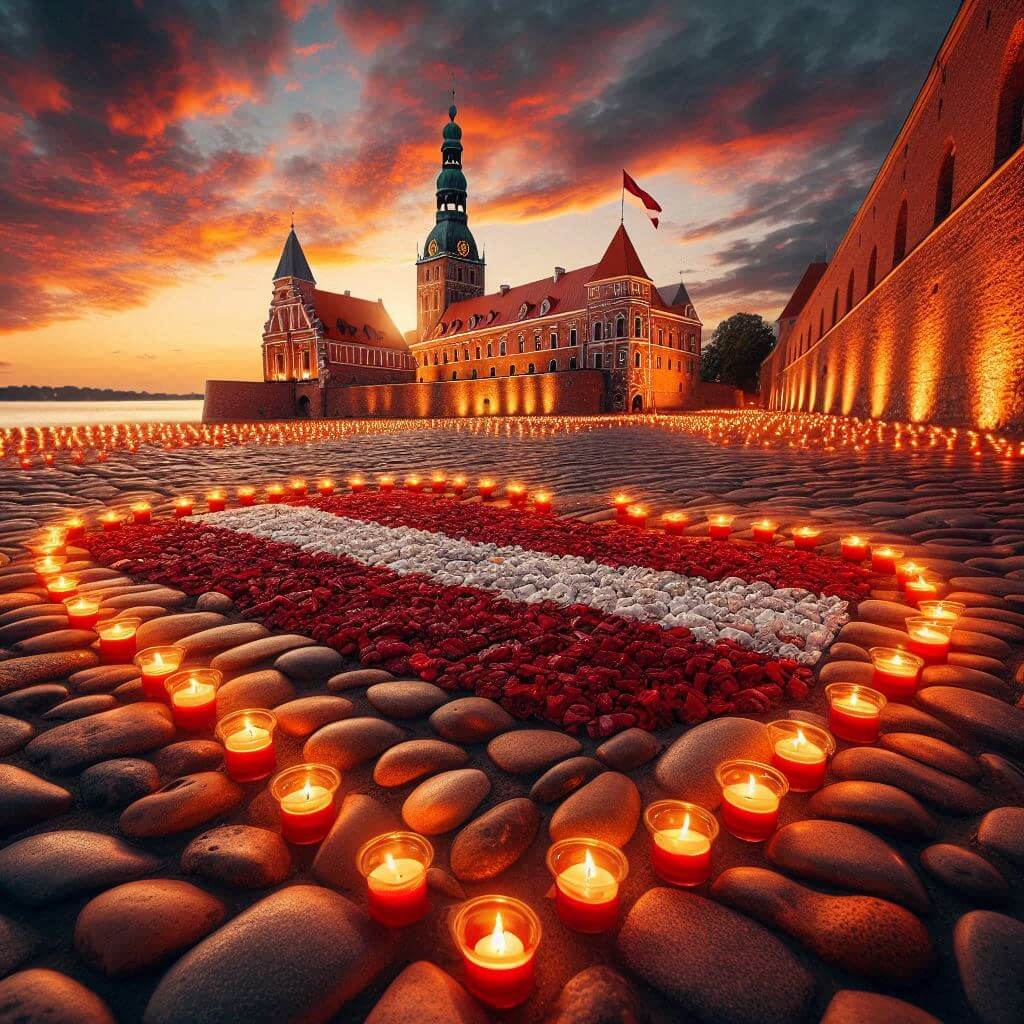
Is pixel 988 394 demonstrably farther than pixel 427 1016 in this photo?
Yes

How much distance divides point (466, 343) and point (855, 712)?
61.2m

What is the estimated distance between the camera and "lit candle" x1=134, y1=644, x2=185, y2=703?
2471mm

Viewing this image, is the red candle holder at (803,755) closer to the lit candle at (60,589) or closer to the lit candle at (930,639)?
the lit candle at (930,639)

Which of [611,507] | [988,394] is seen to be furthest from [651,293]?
[611,507]

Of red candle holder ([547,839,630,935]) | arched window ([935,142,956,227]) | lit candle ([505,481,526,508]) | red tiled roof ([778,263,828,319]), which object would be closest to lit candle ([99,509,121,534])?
lit candle ([505,481,526,508])

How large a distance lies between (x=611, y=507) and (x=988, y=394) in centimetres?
1104

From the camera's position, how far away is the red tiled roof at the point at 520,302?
51.9 metres

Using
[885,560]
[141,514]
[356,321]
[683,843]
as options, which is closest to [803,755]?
[683,843]

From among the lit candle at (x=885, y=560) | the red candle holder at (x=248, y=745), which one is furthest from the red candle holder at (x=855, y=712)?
the lit candle at (x=885, y=560)

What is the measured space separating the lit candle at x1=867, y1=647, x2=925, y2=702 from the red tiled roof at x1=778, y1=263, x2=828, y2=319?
2360 inches

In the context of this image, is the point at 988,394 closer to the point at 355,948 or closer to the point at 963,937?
the point at 963,937

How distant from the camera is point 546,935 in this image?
1418mm

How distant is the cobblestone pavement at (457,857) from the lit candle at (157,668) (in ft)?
0.40

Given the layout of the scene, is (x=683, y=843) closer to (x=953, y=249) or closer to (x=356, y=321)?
(x=953, y=249)
